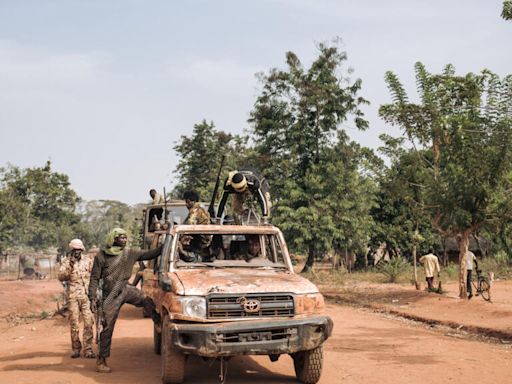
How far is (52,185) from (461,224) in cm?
4037

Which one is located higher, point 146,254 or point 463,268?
point 146,254

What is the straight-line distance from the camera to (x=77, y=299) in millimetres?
9195

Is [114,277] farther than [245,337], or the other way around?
[114,277]

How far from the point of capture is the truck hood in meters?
6.56

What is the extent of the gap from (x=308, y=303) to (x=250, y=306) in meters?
0.71

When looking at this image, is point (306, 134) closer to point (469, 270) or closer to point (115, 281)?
point (469, 270)

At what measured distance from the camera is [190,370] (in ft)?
26.3

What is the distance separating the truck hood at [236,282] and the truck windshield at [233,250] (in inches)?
15.6

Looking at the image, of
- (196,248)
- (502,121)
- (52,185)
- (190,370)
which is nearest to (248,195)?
(196,248)

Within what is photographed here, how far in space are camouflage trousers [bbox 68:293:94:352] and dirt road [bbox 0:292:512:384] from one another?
0.95 feet

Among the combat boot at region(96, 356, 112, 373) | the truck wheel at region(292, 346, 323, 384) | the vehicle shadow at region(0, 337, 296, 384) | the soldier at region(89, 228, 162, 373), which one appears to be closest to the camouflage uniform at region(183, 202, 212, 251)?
the soldier at region(89, 228, 162, 373)

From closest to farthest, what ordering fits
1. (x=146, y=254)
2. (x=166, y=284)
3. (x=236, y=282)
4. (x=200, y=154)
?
(x=236, y=282) → (x=166, y=284) → (x=146, y=254) → (x=200, y=154)

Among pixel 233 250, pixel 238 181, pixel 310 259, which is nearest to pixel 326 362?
pixel 233 250

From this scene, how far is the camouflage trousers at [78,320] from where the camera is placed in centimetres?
902
